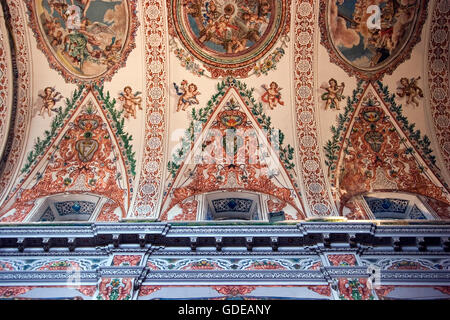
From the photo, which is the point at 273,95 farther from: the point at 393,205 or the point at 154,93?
the point at 393,205

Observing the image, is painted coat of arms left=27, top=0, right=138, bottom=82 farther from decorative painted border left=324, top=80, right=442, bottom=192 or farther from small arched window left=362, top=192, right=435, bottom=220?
small arched window left=362, top=192, right=435, bottom=220

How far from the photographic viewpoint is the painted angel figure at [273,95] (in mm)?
10523

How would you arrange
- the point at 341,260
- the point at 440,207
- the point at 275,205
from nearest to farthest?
the point at 341,260, the point at 440,207, the point at 275,205

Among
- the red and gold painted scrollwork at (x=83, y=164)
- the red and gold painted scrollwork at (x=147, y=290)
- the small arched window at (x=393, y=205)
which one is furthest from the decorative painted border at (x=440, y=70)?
the red and gold painted scrollwork at (x=83, y=164)

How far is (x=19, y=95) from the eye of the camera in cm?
1019

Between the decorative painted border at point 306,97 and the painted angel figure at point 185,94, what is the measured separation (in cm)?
319

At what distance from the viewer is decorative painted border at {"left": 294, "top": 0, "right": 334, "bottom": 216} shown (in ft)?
31.5

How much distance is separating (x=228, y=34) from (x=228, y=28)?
173mm

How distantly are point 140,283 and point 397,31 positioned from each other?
9.96 metres

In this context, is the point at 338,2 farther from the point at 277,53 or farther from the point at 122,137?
the point at 122,137

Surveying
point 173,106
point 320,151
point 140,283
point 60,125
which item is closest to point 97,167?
point 60,125

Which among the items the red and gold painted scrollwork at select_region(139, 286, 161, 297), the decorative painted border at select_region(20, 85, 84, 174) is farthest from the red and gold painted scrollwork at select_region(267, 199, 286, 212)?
the decorative painted border at select_region(20, 85, 84, 174)

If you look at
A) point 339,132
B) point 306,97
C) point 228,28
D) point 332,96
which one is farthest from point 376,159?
point 228,28
